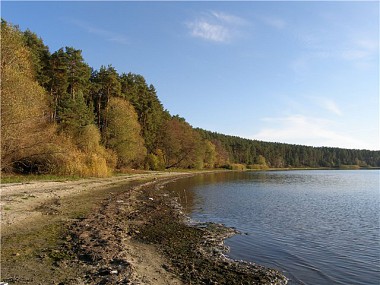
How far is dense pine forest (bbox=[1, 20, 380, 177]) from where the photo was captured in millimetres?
32938

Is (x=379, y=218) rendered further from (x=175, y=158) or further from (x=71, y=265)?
(x=175, y=158)

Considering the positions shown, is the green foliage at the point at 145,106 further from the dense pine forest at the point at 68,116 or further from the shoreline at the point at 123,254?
the shoreline at the point at 123,254

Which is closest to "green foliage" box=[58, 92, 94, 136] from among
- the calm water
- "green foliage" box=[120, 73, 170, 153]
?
"green foliage" box=[120, 73, 170, 153]

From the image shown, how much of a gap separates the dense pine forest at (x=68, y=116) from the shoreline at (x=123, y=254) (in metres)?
18.7

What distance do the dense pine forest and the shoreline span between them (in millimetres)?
18667

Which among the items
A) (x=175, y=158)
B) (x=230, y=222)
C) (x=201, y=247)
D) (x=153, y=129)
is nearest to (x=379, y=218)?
(x=230, y=222)

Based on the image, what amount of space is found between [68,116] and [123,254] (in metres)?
44.2

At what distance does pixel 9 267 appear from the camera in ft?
33.5

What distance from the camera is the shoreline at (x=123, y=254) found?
10.2 meters

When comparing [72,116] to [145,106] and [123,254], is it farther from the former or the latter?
[123,254]

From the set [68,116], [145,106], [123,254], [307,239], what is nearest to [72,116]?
[68,116]

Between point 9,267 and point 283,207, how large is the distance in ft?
87.5

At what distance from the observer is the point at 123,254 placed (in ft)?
41.1

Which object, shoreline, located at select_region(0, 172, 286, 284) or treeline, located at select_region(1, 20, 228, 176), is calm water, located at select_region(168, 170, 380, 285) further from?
treeline, located at select_region(1, 20, 228, 176)
